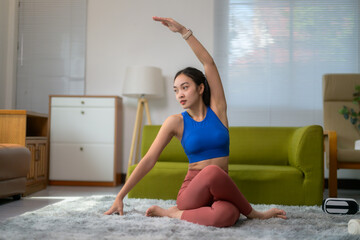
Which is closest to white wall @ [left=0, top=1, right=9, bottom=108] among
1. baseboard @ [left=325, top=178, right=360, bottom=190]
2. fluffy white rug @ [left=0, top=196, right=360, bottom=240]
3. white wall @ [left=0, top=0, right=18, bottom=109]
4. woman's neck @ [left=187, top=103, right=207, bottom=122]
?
white wall @ [left=0, top=0, right=18, bottom=109]

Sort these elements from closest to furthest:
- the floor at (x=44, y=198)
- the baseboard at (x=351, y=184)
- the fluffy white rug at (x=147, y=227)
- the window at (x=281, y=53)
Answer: the fluffy white rug at (x=147, y=227) < the floor at (x=44, y=198) < the baseboard at (x=351, y=184) < the window at (x=281, y=53)

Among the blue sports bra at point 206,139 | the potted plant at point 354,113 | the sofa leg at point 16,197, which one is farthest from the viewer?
the potted plant at point 354,113

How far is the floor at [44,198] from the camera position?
2469mm

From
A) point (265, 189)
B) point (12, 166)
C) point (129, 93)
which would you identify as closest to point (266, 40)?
point (129, 93)

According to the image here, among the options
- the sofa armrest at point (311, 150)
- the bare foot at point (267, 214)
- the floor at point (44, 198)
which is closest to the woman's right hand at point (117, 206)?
the bare foot at point (267, 214)

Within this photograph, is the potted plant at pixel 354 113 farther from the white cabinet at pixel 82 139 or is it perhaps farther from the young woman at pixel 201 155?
the white cabinet at pixel 82 139

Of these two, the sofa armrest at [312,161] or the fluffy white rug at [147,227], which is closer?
the fluffy white rug at [147,227]

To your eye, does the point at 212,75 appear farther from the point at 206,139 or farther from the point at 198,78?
the point at 206,139

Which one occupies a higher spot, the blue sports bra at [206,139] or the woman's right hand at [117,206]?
the blue sports bra at [206,139]

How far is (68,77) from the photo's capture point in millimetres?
4582

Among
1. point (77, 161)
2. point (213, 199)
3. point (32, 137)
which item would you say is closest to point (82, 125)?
point (77, 161)

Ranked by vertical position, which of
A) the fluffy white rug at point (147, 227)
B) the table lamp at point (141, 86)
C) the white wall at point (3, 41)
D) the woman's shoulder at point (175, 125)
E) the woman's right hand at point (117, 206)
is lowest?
the fluffy white rug at point (147, 227)

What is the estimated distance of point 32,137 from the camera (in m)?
3.42

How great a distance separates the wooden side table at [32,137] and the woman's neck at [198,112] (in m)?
1.82
